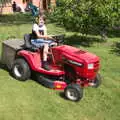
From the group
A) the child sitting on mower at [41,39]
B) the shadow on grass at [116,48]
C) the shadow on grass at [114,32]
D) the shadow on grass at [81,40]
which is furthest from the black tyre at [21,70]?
the shadow on grass at [114,32]

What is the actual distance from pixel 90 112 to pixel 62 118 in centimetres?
84

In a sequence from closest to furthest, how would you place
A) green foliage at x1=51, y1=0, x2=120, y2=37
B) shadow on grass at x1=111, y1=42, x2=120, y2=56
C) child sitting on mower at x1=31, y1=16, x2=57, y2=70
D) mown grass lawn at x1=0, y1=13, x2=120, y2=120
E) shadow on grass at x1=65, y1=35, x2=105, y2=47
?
mown grass lawn at x1=0, y1=13, x2=120, y2=120, child sitting on mower at x1=31, y1=16, x2=57, y2=70, green foliage at x1=51, y1=0, x2=120, y2=37, shadow on grass at x1=111, y1=42, x2=120, y2=56, shadow on grass at x1=65, y1=35, x2=105, y2=47

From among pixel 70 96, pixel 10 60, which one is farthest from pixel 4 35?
pixel 70 96

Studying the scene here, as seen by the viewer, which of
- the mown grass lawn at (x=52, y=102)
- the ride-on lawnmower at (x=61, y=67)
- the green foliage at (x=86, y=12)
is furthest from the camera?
the green foliage at (x=86, y=12)

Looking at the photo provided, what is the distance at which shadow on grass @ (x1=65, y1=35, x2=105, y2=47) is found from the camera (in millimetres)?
17495

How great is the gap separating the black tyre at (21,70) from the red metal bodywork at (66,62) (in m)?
0.15

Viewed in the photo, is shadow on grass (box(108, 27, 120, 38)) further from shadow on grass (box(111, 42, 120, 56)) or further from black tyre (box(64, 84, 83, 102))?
black tyre (box(64, 84, 83, 102))

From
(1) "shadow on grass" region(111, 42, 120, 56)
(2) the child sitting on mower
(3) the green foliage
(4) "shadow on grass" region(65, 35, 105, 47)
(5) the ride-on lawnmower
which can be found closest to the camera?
(5) the ride-on lawnmower

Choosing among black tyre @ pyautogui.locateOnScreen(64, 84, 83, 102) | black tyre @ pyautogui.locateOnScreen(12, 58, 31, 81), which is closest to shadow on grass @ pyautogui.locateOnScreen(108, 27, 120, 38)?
black tyre @ pyautogui.locateOnScreen(12, 58, 31, 81)

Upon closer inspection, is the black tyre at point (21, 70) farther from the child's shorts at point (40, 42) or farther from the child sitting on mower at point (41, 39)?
the child's shorts at point (40, 42)

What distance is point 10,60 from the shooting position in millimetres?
11344

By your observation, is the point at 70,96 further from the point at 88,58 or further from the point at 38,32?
the point at 38,32

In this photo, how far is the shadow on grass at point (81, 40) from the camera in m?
17.5

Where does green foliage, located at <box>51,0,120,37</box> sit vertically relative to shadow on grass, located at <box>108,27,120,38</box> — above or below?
above
